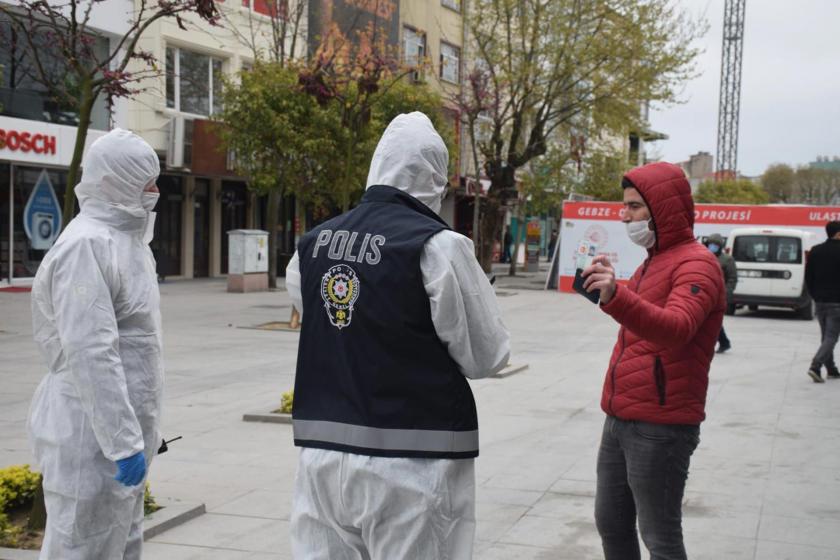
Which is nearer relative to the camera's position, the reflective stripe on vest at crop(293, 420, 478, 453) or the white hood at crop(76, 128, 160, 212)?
the reflective stripe on vest at crop(293, 420, 478, 453)

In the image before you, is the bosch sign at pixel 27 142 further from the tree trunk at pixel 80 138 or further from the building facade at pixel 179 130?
the tree trunk at pixel 80 138

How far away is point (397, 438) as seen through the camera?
2.69 metres

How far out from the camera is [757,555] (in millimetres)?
5031

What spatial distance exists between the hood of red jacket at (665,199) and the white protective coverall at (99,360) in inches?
73.1

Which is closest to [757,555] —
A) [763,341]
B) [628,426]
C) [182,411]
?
[628,426]

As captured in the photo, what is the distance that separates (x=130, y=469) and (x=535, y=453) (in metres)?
4.63

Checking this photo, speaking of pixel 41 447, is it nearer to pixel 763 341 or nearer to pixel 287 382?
pixel 287 382

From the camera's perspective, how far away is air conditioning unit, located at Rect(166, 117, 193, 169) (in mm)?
24766

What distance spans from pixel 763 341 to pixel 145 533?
13.5 m

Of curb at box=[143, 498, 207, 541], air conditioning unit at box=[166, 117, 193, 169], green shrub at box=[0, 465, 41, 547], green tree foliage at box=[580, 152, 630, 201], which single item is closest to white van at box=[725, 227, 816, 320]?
air conditioning unit at box=[166, 117, 193, 169]

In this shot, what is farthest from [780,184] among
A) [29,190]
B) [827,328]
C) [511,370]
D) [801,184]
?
[511,370]

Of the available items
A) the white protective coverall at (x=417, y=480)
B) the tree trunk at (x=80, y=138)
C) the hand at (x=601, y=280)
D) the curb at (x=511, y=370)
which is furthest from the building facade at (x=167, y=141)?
the white protective coverall at (x=417, y=480)

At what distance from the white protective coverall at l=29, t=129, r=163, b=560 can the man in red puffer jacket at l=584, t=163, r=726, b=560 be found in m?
1.72

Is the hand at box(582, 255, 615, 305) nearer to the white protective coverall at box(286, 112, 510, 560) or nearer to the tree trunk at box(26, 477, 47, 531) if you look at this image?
the white protective coverall at box(286, 112, 510, 560)
